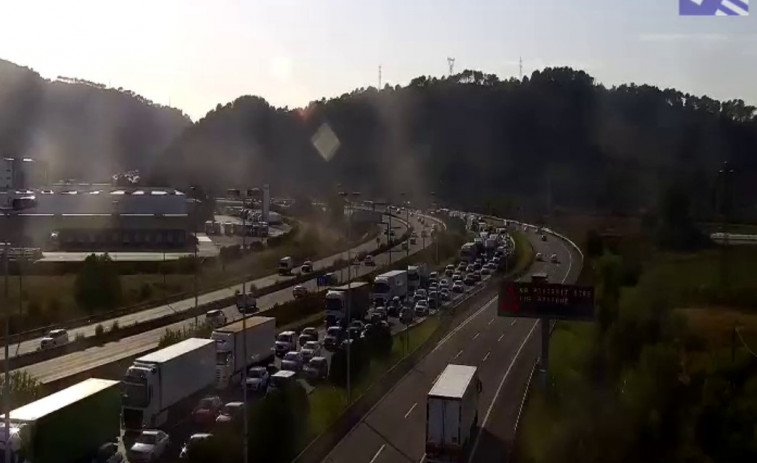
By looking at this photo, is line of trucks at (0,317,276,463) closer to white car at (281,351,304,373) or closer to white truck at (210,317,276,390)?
white truck at (210,317,276,390)

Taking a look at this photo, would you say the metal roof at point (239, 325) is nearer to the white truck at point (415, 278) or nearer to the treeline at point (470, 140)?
the white truck at point (415, 278)

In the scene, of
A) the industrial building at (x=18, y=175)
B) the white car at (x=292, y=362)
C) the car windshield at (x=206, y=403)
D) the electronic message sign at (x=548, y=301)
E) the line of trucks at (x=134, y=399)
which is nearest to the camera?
the line of trucks at (x=134, y=399)

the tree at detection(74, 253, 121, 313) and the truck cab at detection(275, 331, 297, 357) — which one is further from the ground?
the tree at detection(74, 253, 121, 313)

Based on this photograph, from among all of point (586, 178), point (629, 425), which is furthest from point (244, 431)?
point (586, 178)

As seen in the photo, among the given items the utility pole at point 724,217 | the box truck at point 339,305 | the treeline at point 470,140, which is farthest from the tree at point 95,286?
the treeline at point 470,140

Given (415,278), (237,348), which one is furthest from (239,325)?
(415,278)

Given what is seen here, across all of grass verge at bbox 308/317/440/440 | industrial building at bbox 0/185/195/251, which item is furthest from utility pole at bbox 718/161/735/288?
industrial building at bbox 0/185/195/251
